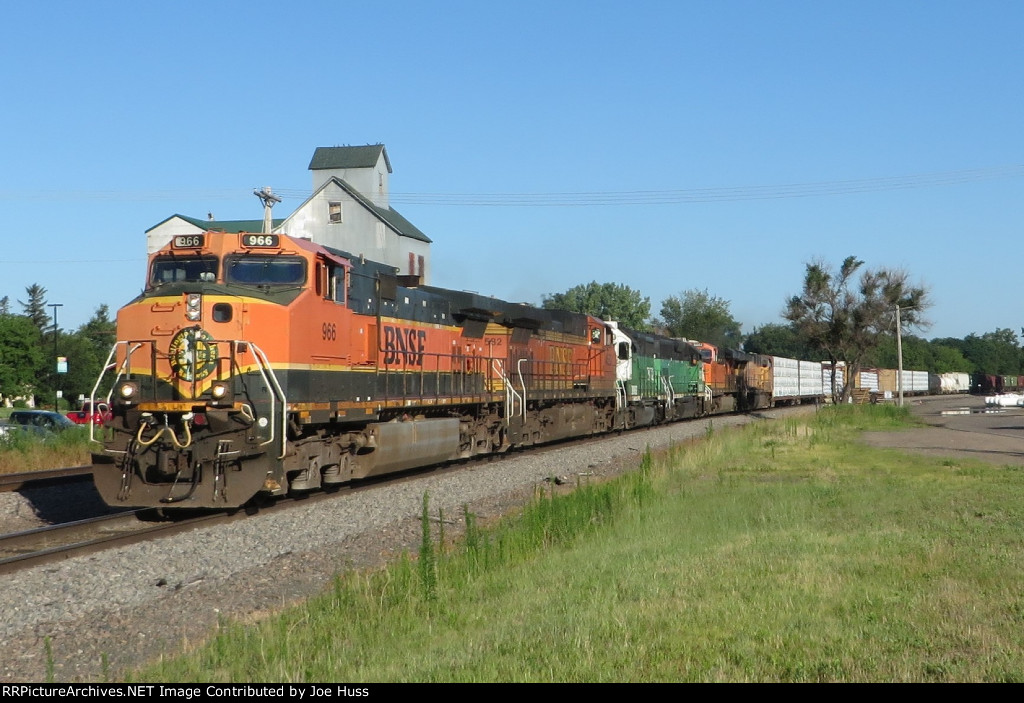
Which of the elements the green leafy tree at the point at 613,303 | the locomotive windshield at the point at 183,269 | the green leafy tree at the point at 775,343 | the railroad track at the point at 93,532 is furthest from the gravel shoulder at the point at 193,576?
the green leafy tree at the point at 775,343

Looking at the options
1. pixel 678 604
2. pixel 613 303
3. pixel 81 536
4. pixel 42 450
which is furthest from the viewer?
pixel 613 303

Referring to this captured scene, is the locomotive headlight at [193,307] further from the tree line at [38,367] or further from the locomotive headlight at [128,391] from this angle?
the tree line at [38,367]

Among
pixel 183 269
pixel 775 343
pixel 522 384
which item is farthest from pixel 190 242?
pixel 775 343

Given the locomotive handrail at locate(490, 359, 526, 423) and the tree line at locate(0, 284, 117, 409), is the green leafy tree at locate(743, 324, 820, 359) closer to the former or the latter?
the tree line at locate(0, 284, 117, 409)

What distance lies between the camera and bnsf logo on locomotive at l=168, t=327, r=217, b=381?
1307 cm

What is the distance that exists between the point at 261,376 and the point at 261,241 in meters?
2.15

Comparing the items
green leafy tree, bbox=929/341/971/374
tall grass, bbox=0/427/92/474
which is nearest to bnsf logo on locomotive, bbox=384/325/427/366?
tall grass, bbox=0/427/92/474

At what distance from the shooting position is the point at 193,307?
13211mm

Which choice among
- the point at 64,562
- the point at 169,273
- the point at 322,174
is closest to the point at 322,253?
the point at 169,273

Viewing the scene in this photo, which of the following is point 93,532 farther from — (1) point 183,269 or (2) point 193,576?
(1) point 183,269

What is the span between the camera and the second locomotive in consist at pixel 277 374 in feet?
41.9

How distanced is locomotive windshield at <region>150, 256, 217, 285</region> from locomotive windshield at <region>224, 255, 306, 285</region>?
0.23m
